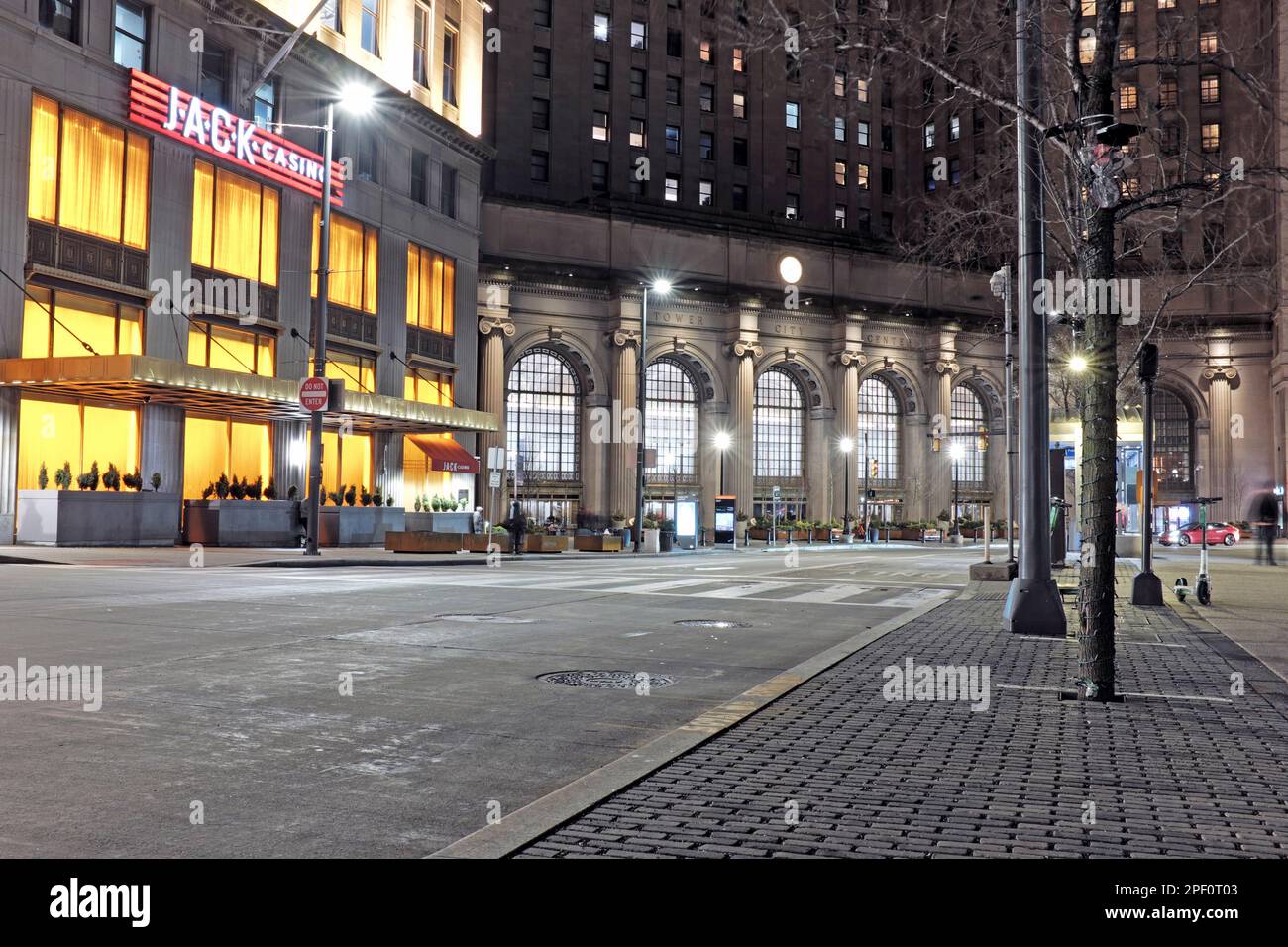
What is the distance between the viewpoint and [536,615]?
13.7 meters

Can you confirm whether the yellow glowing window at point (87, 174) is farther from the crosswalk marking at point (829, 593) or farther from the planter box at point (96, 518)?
the crosswalk marking at point (829, 593)

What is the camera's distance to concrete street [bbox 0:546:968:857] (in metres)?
4.58

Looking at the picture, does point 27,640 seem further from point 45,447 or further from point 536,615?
point 45,447

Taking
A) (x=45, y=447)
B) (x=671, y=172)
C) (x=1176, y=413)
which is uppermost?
(x=671, y=172)

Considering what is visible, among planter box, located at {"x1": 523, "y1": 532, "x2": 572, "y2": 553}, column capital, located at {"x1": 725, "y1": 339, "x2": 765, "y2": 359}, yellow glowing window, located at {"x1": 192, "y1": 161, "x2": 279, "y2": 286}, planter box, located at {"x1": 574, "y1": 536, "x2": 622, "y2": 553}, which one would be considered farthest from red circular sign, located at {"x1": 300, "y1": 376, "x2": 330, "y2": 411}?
column capital, located at {"x1": 725, "y1": 339, "x2": 765, "y2": 359}

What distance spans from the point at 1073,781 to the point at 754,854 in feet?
7.01

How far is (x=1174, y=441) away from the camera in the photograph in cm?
8062

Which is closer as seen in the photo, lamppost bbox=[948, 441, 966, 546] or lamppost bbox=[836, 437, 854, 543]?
lamppost bbox=[948, 441, 966, 546]

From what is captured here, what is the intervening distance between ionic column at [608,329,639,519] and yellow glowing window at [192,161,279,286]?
87.1ft

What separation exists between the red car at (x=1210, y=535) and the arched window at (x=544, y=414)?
3408 cm

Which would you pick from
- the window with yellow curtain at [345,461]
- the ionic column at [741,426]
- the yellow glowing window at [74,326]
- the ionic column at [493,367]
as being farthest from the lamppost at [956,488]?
the yellow glowing window at [74,326]

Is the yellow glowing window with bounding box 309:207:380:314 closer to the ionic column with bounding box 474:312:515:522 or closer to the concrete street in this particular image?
the ionic column with bounding box 474:312:515:522
